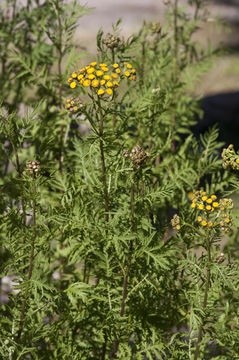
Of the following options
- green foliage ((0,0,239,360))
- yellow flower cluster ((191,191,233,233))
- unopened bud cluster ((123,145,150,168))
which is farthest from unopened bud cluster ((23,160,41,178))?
yellow flower cluster ((191,191,233,233))

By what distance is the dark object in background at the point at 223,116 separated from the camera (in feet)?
20.7

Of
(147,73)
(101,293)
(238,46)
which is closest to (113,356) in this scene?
(101,293)

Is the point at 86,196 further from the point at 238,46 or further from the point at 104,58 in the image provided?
the point at 238,46

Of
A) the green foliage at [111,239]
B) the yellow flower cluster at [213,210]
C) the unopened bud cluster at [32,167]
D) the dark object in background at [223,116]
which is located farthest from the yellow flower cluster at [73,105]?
the dark object in background at [223,116]

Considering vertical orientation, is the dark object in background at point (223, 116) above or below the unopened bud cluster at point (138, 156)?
below

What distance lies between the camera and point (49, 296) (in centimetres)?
186

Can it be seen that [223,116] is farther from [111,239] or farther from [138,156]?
[138,156]

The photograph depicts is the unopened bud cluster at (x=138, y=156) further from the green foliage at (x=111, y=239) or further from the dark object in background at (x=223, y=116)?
the dark object in background at (x=223, y=116)

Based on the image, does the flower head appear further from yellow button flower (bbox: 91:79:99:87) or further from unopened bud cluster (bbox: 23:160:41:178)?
unopened bud cluster (bbox: 23:160:41:178)

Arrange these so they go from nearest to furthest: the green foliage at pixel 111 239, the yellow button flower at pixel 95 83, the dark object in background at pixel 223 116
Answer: the yellow button flower at pixel 95 83 → the green foliage at pixel 111 239 → the dark object in background at pixel 223 116

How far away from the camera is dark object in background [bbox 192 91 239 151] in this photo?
6294 mm

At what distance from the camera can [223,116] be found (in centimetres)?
688

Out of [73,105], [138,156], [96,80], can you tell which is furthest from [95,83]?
[138,156]

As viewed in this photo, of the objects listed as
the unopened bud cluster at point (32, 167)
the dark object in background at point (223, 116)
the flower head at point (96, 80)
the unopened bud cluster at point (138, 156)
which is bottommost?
the dark object in background at point (223, 116)
